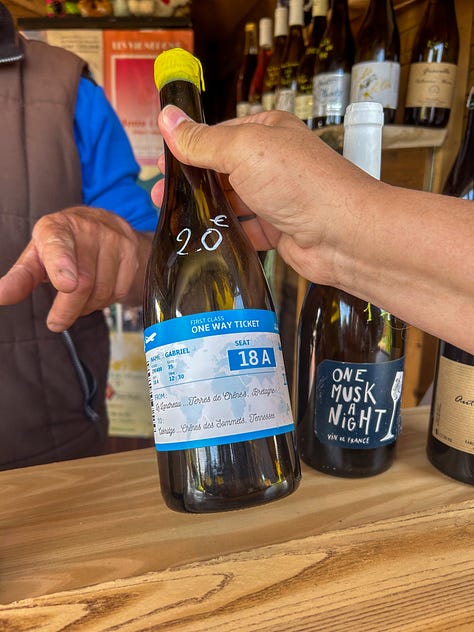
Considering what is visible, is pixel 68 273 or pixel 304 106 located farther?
pixel 304 106

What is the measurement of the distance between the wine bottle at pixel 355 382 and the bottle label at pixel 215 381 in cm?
12

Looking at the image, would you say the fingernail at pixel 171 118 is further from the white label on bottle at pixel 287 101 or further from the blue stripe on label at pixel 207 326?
the white label on bottle at pixel 287 101

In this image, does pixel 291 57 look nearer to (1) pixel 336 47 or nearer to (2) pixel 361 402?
(1) pixel 336 47

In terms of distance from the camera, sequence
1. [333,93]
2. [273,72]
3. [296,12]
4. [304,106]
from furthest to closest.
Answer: [273,72], [296,12], [304,106], [333,93]

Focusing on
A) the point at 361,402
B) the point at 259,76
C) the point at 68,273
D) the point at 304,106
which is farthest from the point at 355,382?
the point at 259,76

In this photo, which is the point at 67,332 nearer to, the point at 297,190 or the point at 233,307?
the point at 233,307

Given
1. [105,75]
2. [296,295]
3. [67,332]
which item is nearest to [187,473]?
[67,332]

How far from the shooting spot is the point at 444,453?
0.50 m

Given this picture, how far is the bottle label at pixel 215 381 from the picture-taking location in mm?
352

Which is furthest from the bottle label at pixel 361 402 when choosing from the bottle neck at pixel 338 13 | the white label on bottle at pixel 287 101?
the bottle neck at pixel 338 13

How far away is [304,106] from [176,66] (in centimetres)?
72

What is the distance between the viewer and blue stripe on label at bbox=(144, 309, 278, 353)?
0.36m

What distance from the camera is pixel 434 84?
0.81 m

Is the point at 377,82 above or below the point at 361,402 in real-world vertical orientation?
above
